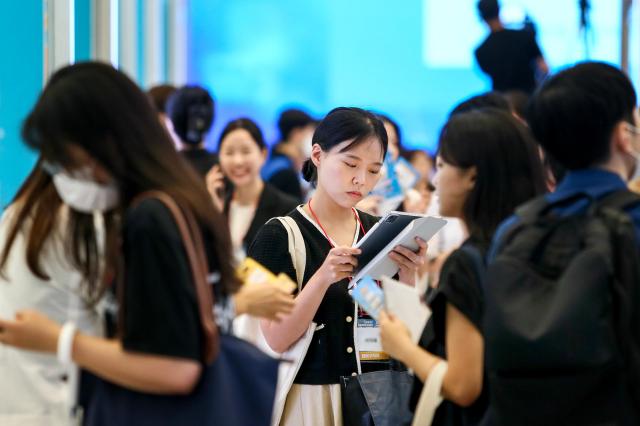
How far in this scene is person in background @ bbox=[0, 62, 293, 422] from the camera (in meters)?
2.07

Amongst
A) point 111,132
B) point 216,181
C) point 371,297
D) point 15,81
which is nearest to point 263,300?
point 371,297

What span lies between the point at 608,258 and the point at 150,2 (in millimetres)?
7508

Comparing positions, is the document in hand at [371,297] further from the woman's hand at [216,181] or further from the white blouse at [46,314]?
the woman's hand at [216,181]

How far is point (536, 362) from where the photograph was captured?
206 centimetres

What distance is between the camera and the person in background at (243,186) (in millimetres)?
5465

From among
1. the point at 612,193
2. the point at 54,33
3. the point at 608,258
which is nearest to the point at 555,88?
the point at 612,193

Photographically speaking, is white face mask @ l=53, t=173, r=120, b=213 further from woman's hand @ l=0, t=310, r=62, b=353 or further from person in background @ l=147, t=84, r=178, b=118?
person in background @ l=147, t=84, r=178, b=118

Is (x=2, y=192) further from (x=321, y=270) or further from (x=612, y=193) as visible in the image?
(x=612, y=193)

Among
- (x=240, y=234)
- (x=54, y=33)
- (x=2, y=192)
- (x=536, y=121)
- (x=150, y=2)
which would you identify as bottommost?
(x=240, y=234)

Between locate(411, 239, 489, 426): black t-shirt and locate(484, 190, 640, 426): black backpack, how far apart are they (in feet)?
0.39

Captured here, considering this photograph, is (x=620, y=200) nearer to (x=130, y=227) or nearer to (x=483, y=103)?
(x=130, y=227)

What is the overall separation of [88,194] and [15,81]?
2008 mm

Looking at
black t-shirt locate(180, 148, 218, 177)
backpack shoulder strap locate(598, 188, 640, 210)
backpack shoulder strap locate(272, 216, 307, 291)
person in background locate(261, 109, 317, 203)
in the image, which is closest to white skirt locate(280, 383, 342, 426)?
backpack shoulder strap locate(272, 216, 307, 291)

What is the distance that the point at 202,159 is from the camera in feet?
18.3
